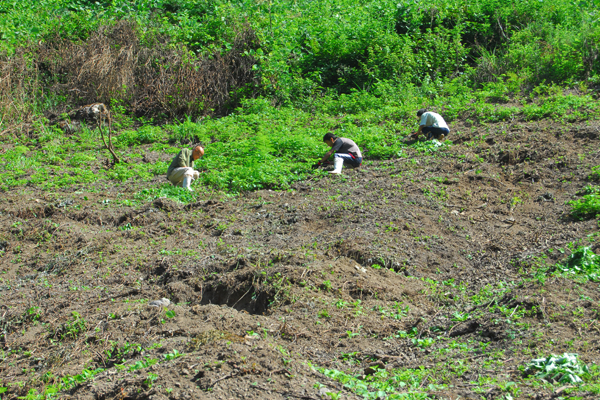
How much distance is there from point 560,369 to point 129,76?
43.7ft

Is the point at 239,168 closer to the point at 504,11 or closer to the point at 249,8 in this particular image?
the point at 249,8

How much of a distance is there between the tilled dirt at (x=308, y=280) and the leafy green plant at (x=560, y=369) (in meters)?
0.14

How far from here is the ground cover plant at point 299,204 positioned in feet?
13.3

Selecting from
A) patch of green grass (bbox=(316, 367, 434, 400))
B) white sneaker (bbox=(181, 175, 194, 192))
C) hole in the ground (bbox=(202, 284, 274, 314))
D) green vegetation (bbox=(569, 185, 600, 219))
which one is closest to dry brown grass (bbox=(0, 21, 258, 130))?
white sneaker (bbox=(181, 175, 194, 192))

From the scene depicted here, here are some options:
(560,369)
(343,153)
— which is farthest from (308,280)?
(343,153)

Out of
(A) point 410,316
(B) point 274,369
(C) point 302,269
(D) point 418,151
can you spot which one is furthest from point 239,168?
(B) point 274,369

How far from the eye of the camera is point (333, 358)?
4289 mm

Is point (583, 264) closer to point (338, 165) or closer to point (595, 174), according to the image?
point (595, 174)

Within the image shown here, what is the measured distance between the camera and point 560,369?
3.51m

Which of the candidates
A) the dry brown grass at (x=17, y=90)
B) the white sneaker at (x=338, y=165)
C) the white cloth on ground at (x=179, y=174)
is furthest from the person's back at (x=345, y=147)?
the dry brown grass at (x=17, y=90)

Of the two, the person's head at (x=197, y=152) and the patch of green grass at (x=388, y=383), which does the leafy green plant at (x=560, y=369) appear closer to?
the patch of green grass at (x=388, y=383)

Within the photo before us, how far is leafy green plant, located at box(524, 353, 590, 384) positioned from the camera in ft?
11.3

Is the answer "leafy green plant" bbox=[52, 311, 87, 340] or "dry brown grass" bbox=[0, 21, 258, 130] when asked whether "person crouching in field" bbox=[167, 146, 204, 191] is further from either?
"dry brown grass" bbox=[0, 21, 258, 130]

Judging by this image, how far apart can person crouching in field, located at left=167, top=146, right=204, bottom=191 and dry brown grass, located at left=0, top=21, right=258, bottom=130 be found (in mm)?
5047
